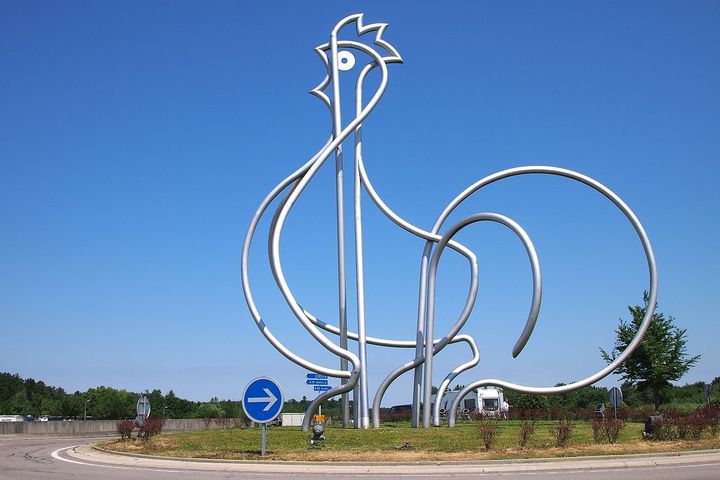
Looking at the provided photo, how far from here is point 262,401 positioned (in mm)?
17312

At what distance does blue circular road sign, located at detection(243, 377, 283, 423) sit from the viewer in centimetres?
1720

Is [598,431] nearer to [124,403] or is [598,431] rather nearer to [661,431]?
[661,431]

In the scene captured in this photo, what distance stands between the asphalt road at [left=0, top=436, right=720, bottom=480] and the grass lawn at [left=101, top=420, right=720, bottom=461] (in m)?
1.23

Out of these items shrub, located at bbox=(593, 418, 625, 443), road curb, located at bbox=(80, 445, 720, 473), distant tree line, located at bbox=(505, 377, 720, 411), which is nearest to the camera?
road curb, located at bbox=(80, 445, 720, 473)

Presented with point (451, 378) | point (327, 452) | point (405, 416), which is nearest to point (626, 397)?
point (405, 416)

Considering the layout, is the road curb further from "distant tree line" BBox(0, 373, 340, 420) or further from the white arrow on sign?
"distant tree line" BBox(0, 373, 340, 420)

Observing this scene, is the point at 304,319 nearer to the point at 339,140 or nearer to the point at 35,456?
the point at 339,140

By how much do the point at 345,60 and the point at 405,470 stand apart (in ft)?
63.8

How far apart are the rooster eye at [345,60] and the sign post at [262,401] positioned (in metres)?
17.4

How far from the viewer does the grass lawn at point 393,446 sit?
18797mm

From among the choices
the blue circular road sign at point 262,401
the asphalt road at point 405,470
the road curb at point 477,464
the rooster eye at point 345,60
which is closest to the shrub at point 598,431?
the road curb at point 477,464

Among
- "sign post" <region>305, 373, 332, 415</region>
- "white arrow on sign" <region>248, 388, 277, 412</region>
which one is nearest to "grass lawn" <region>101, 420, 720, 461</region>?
"white arrow on sign" <region>248, 388, 277, 412</region>

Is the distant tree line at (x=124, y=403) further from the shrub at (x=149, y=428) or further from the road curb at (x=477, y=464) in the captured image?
the road curb at (x=477, y=464)

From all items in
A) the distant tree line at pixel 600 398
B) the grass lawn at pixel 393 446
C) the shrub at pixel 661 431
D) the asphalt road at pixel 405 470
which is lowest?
the asphalt road at pixel 405 470
